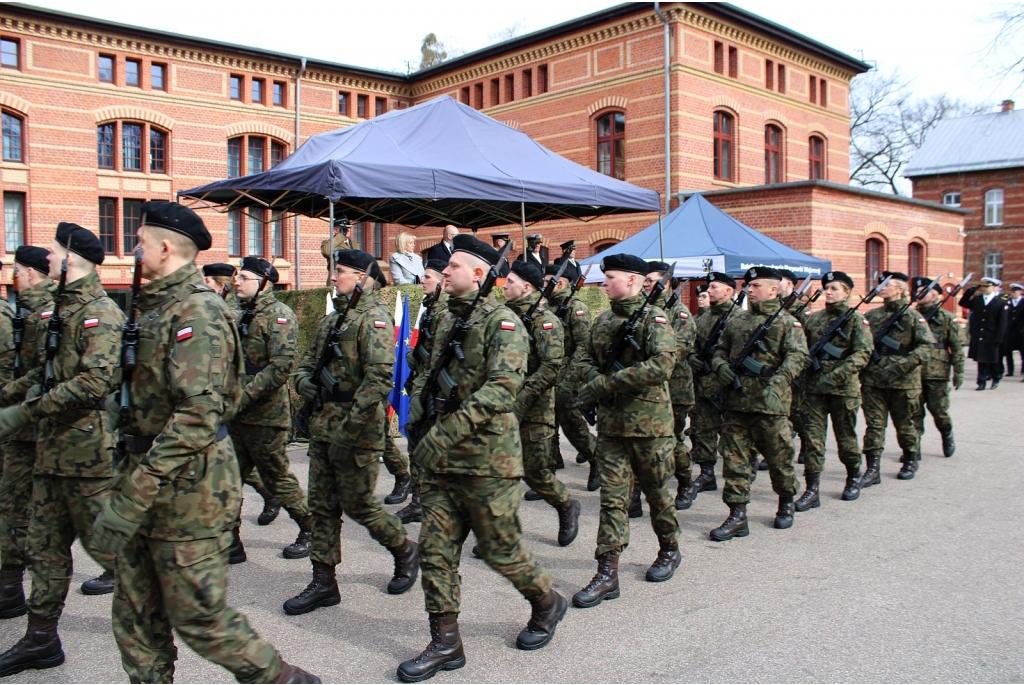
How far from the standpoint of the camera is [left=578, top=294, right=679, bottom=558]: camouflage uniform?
499cm

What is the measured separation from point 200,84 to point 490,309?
26.8 meters

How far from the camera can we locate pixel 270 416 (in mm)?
5562

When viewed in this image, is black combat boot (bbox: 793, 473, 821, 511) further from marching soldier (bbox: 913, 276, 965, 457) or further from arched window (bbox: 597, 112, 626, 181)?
arched window (bbox: 597, 112, 626, 181)

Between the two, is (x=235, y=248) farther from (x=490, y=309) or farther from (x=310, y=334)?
(x=490, y=309)

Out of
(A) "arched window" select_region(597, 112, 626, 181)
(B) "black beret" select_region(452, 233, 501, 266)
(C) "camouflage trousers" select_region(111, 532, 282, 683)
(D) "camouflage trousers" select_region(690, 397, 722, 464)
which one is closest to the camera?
(C) "camouflage trousers" select_region(111, 532, 282, 683)

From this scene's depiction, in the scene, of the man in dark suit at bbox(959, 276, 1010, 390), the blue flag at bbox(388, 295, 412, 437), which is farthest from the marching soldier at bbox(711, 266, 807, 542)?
the man in dark suit at bbox(959, 276, 1010, 390)

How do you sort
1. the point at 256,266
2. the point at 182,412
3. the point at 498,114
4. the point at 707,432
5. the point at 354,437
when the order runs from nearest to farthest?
the point at 182,412 → the point at 354,437 → the point at 256,266 → the point at 707,432 → the point at 498,114

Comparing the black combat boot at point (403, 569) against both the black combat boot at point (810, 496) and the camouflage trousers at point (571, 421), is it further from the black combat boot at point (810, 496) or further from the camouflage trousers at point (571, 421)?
the black combat boot at point (810, 496)

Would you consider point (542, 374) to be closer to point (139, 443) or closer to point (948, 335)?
point (139, 443)

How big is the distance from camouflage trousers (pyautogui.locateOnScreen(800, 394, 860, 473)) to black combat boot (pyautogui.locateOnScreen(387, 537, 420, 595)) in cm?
397

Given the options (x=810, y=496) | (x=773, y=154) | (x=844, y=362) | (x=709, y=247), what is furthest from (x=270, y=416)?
(x=773, y=154)

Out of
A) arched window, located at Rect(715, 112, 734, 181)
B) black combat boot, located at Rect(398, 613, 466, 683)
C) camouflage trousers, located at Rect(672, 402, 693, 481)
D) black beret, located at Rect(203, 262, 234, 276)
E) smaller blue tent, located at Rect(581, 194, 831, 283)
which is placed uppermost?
arched window, located at Rect(715, 112, 734, 181)

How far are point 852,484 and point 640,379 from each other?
3728 mm

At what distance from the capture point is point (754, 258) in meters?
14.2
